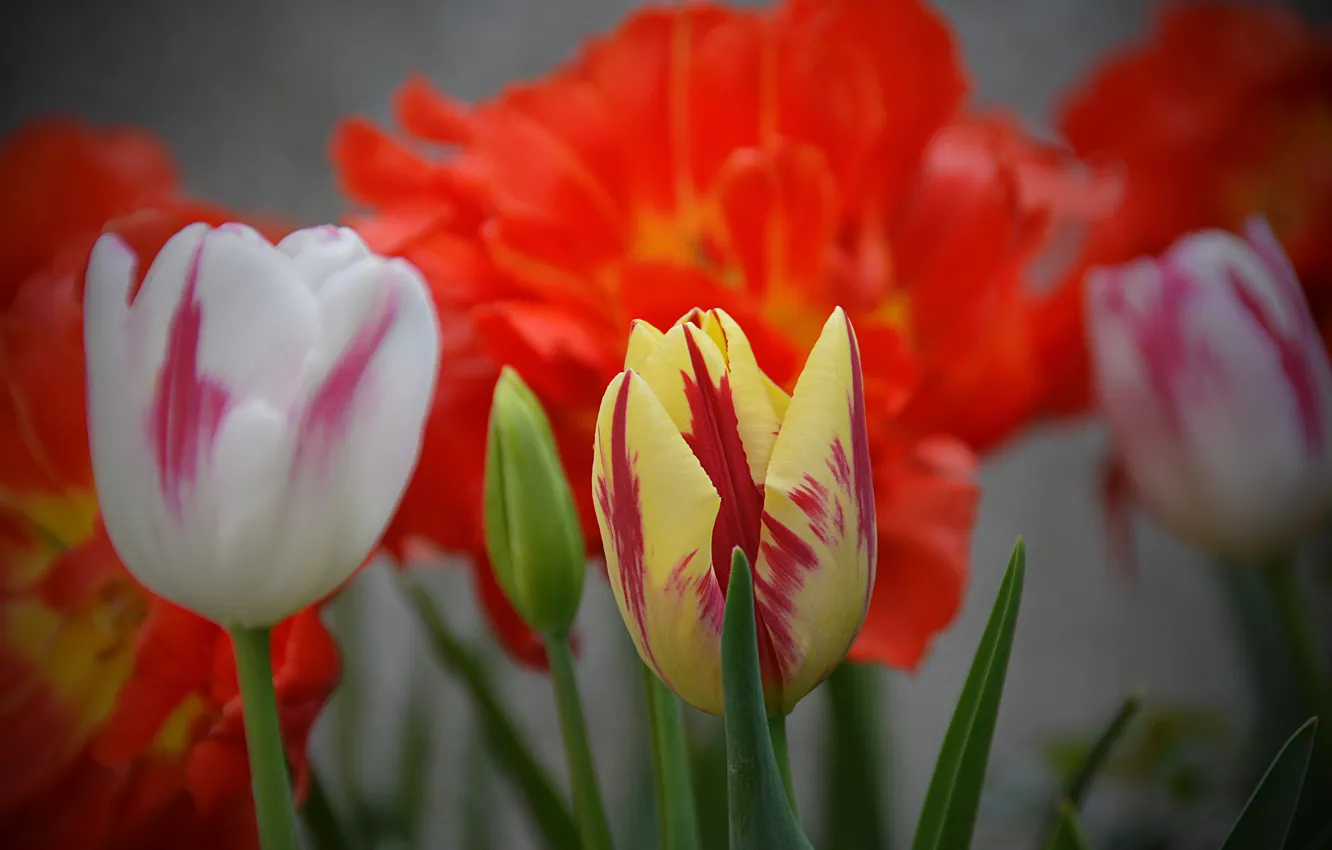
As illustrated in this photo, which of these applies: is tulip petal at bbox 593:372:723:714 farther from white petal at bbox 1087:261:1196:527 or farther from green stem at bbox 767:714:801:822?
white petal at bbox 1087:261:1196:527

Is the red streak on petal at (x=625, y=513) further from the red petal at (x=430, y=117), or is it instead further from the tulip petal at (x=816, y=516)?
the red petal at (x=430, y=117)

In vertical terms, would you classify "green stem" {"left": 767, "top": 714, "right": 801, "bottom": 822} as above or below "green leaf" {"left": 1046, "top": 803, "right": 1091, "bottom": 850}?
above

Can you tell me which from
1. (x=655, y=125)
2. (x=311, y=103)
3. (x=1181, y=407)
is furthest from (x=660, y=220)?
(x=311, y=103)

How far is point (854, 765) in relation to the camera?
0.30 m

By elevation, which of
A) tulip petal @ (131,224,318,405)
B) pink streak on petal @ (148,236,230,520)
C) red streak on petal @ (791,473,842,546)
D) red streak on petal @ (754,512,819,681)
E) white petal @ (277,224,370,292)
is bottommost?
red streak on petal @ (754,512,819,681)

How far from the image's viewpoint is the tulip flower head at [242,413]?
6.6 inches

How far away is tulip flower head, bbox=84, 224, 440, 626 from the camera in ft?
0.55

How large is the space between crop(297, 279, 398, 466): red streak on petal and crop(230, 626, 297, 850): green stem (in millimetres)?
32

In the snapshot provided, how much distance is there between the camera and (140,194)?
30 centimetres

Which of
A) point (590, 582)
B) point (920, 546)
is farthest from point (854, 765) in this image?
point (590, 582)

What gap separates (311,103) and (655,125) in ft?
1.15

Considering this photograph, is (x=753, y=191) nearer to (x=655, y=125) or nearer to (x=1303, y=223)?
(x=655, y=125)

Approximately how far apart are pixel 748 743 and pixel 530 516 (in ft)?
0.17

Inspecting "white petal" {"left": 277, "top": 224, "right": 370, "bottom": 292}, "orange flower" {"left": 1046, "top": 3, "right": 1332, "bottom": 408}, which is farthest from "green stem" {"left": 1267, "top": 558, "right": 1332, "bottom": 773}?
"white petal" {"left": 277, "top": 224, "right": 370, "bottom": 292}
